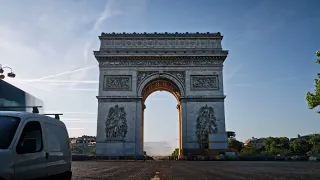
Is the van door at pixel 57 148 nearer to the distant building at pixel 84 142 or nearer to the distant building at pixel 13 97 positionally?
the distant building at pixel 13 97

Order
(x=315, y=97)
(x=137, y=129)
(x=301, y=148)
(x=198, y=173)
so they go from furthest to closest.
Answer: (x=301, y=148) < (x=137, y=129) < (x=315, y=97) < (x=198, y=173)

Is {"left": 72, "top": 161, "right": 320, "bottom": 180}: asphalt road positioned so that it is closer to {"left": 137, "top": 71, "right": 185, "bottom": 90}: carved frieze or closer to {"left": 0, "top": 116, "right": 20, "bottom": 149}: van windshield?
{"left": 0, "top": 116, "right": 20, "bottom": 149}: van windshield

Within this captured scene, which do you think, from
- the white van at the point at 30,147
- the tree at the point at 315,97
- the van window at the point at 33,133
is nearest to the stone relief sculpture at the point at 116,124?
the tree at the point at 315,97

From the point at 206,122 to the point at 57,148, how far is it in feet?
107

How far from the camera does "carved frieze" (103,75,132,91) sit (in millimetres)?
38312

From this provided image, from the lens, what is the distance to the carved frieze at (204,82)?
38.4 meters

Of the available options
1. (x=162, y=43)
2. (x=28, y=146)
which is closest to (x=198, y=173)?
(x=28, y=146)

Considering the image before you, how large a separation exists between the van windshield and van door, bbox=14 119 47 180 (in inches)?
4.4

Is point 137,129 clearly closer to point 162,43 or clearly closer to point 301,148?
point 162,43

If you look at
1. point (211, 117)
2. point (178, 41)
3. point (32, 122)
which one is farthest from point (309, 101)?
point (32, 122)

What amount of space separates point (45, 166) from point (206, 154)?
105 ft

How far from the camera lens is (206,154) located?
116ft

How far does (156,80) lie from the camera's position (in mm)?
40188

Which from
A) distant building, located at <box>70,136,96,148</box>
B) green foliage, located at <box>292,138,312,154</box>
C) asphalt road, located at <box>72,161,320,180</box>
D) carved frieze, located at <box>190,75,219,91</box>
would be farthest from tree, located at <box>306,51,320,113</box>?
distant building, located at <box>70,136,96,148</box>
